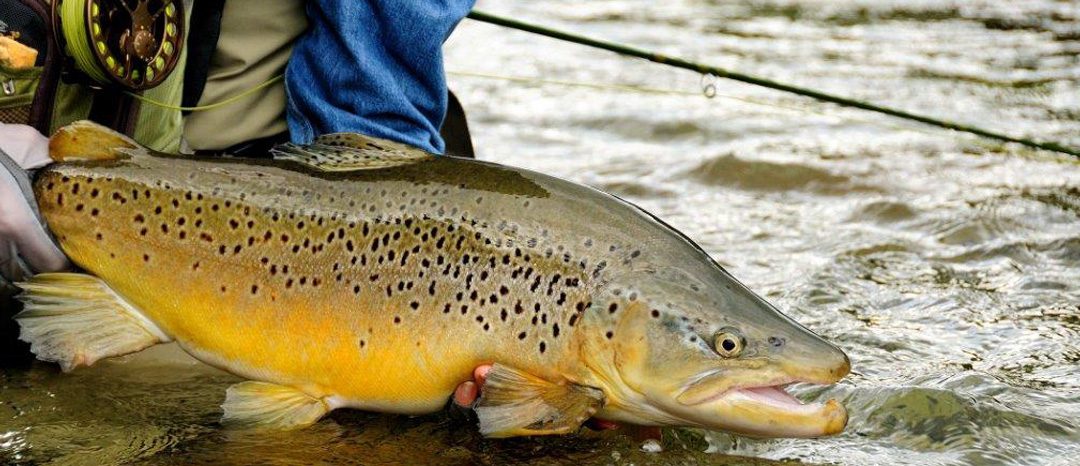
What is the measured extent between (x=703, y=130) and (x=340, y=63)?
10.6 ft

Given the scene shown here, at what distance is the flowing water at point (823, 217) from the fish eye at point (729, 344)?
370 mm

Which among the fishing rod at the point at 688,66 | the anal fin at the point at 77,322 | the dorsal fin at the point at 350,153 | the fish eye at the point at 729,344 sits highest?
the fishing rod at the point at 688,66

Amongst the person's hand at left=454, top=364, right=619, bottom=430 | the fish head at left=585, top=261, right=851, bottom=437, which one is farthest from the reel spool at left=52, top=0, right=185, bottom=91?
the fish head at left=585, top=261, right=851, bottom=437

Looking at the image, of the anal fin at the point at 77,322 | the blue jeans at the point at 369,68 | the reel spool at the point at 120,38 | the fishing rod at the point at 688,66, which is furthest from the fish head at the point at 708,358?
the fishing rod at the point at 688,66

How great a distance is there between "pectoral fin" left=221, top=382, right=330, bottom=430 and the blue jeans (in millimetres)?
860

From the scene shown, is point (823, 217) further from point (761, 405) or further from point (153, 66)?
point (153, 66)

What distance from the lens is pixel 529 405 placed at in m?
2.33

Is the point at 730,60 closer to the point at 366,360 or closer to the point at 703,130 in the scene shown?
the point at 703,130

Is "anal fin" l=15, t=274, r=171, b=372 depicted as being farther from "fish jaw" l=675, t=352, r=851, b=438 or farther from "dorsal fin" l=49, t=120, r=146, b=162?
"fish jaw" l=675, t=352, r=851, b=438

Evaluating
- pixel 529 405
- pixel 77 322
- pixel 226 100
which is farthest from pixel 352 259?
pixel 226 100

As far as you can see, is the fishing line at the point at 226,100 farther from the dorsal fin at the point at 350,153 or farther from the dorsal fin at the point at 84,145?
the dorsal fin at the point at 350,153

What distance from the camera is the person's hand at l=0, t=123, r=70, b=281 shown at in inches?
99.1

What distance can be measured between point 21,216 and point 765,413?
1483 mm

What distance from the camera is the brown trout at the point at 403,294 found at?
2.32 meters
